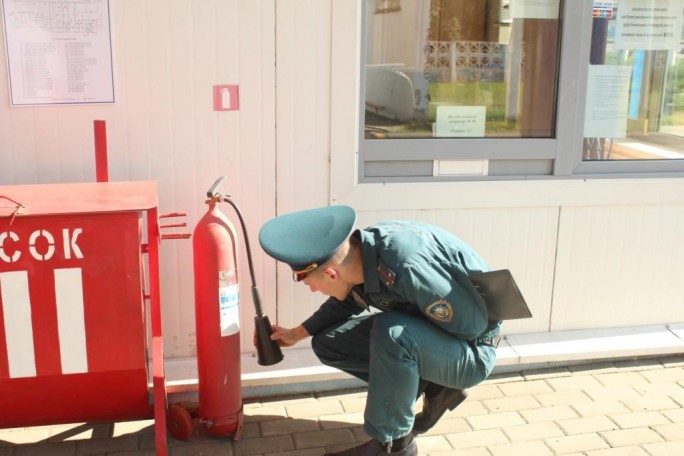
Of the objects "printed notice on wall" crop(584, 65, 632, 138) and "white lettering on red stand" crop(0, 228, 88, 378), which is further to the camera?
"printed notice on wall" crop(584, 65, 632, 138)

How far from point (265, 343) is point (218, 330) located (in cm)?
20

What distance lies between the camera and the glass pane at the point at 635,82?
4250 millimetres

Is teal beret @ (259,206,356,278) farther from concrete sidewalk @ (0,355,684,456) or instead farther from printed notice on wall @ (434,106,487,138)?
printed notice on wall @ (434,106,487,138)

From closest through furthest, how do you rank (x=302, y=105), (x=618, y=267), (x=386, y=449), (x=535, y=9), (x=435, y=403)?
(x=386, y=449) → (x=435, y=403) → (x=302, y=105) → (x=535, y=9) → (x=618, y=267)

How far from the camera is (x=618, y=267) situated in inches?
171

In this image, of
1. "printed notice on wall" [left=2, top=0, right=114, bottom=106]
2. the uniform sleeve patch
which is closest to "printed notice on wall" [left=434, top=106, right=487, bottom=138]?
the uniform sleeve patch

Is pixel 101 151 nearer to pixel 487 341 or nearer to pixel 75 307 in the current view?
pixel 75 307

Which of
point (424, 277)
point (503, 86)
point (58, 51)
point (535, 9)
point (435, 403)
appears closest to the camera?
point (424, 277)

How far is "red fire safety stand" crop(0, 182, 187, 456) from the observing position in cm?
294

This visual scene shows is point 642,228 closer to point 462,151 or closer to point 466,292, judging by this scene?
point 462,151

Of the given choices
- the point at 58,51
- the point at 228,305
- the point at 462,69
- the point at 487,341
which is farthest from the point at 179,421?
the point at 462,69

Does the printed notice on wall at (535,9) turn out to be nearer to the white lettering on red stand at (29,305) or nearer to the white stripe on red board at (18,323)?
the white lettering on red stand at (29,305)

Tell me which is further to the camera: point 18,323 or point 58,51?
point 58,51

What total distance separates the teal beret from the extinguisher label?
38cm
